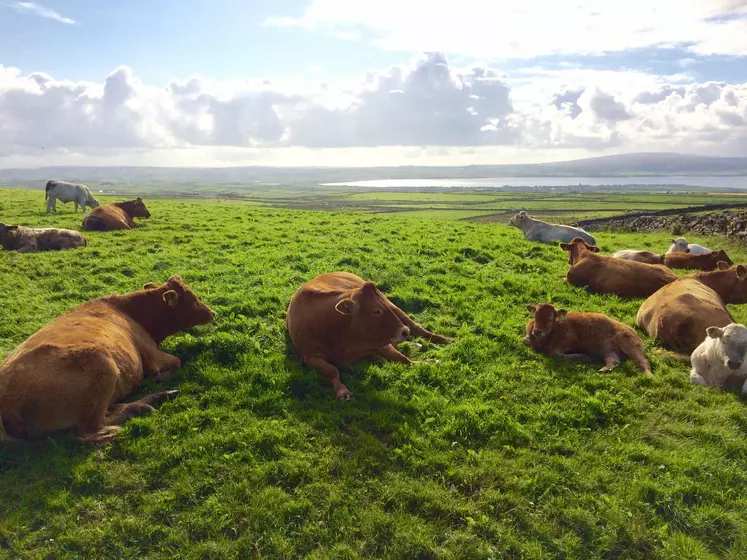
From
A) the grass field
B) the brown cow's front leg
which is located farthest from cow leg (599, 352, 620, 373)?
the brown cow's front leg

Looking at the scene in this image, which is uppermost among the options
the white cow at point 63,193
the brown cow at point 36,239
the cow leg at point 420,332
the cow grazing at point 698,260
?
the white cow at point 63,193

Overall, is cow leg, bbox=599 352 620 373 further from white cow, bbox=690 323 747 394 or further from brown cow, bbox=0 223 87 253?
brown cow, bbox=0 223 87 253

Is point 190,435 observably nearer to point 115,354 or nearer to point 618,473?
point 115,354

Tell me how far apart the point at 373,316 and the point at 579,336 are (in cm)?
396

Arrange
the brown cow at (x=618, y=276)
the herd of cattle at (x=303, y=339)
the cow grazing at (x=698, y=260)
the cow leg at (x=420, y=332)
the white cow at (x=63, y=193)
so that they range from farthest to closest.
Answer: the white cow at (x=63, y=193) < the cow grazing at (x=698, y=260) < the brown cow at (x=618, y=276) < the cow leg at (x=420, y=332) < the herd of cattle at (x=303, y=339)

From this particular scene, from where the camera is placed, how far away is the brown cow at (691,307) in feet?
29.3

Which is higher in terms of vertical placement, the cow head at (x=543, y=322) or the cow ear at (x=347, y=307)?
the cow ear at (x=347, y=307)

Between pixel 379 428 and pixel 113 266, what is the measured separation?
10.4 metres

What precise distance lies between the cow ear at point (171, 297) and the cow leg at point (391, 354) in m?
3.68

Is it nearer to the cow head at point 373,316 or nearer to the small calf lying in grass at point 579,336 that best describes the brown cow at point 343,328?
the cow head at point 373,316

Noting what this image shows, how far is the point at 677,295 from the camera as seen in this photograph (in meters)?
9.64

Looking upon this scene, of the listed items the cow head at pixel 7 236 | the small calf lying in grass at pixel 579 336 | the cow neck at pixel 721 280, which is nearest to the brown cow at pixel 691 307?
the cow neck at pixel 721 280

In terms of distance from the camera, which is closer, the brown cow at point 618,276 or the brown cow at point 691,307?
the brown cow at point 691,307

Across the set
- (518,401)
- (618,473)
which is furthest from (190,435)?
(618,473)
